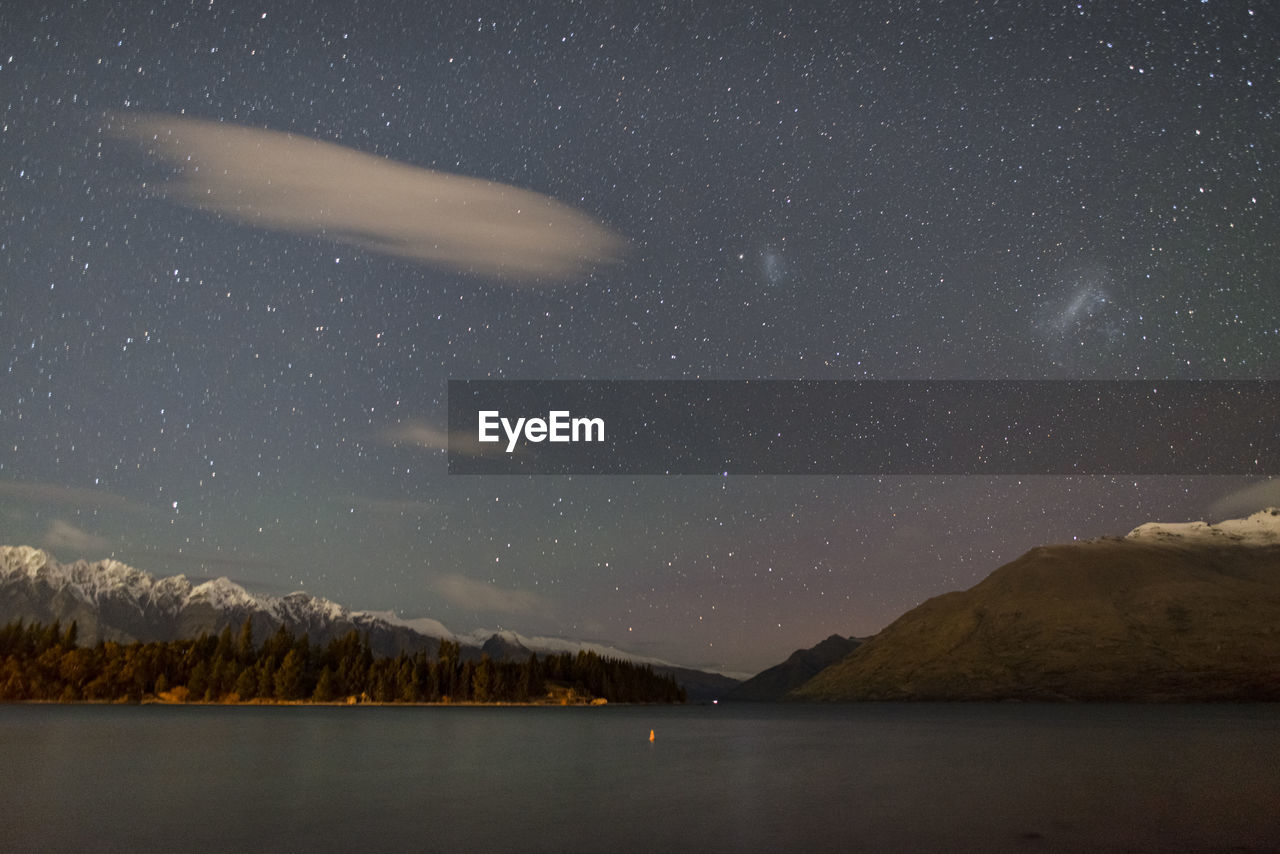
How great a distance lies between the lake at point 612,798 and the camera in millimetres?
34781

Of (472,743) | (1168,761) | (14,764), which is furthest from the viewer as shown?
(472,743)

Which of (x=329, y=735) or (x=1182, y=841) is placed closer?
(x=1182, y=841)

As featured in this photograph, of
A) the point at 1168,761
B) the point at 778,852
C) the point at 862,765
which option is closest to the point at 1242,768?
the point at 1168,761

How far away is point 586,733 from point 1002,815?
330 feet

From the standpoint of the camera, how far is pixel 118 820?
38750mm

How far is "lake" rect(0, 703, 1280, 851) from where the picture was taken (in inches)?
1369

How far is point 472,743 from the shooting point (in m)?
103

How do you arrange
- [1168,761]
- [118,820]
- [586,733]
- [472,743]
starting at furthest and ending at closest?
1. [586,733]
2. [472,743]
3. [1168,761]
4. [118,820]

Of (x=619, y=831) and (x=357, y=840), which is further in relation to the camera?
(x=619, y=831)

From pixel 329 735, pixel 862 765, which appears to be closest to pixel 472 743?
pixel 329 735

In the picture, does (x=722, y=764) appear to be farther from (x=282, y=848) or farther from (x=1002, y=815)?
(x=282, y=848)

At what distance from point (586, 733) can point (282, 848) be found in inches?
4319

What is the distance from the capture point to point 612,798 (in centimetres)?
5006

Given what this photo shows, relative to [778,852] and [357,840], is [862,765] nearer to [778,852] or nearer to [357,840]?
[778,852]
